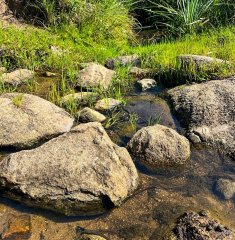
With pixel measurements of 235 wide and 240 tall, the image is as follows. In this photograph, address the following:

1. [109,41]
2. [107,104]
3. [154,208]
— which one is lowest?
[109,41]

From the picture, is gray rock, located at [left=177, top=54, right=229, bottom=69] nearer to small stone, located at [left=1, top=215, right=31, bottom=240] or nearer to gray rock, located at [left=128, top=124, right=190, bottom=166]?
gray rock, located at [left=128, top=124, right=190, bottom=166]

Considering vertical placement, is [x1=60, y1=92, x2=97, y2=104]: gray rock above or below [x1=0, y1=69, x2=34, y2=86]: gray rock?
below

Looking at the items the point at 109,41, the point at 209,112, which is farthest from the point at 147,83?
the point at 109,41

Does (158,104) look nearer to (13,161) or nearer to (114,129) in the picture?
(114,129)

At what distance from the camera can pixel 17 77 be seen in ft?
20.9

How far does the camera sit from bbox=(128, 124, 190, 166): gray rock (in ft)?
14.5

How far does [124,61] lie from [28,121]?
3106 mm

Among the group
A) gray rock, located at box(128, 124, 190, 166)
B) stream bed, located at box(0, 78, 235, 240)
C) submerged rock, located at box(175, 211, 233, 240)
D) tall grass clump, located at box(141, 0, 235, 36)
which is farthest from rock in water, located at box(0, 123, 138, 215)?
tall grass clump, located at box(141, 0, 235, 36)

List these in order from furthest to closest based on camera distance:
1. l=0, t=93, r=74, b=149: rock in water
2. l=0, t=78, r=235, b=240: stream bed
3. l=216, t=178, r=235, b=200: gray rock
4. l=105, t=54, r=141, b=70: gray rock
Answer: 1. l=105, t=54, r=141, b=70: gray rock
2. l=0, t=93, r=74, b=149: rock in water
3. l=216, t=178, r=235, b=200: gray rock
4. l=0, t=78, r=235, b=240: stream bed

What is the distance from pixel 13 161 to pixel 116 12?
6597mm

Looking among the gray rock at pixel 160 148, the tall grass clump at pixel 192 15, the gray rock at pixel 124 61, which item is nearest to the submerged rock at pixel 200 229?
the gray rock at pixel 160 148

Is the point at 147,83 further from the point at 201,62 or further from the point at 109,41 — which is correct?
the point at 109,41

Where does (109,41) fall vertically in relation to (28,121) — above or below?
below

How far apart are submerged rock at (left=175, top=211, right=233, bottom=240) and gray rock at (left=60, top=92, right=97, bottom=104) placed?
276 cm
